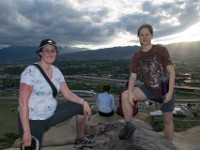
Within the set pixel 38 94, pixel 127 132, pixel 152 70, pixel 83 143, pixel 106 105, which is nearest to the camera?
pixel 38 94

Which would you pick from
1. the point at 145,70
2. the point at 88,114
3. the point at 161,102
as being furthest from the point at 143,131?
the point at 88,114

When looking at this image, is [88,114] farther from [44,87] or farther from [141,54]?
[141,54]

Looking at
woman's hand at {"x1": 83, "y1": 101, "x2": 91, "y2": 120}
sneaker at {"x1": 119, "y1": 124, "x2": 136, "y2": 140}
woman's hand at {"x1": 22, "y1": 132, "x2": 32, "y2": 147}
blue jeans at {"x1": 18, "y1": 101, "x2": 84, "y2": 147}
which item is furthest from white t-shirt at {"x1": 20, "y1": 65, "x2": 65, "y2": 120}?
sneaker at {"x1": 119, "y1": 124, "x2": 136, "y2": 140}

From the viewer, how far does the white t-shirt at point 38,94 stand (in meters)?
5.42

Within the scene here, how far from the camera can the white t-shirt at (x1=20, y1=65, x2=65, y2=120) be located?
5.42 m

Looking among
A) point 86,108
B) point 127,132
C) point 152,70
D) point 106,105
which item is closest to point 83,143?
point 127,132

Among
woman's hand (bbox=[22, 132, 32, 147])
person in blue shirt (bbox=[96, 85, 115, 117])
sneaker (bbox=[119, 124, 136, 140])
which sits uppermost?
woman's hand (bbox=[22, 132, 32, 147])

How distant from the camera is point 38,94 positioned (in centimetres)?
559

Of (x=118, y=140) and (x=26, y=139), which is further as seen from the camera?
(x=118, y=140)

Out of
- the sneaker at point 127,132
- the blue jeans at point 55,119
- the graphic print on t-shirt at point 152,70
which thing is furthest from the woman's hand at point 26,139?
the graphic print on t-shirt at point 152,70

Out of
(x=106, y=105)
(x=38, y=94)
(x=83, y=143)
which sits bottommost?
(x=106, y=105)

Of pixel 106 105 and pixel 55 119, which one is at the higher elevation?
pixel 55 119

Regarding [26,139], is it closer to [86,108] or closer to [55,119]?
[55,119]

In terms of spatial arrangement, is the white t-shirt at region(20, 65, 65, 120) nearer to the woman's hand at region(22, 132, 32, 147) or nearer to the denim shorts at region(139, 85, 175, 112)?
the woman's hand at region(22, 132, 32, 147)
